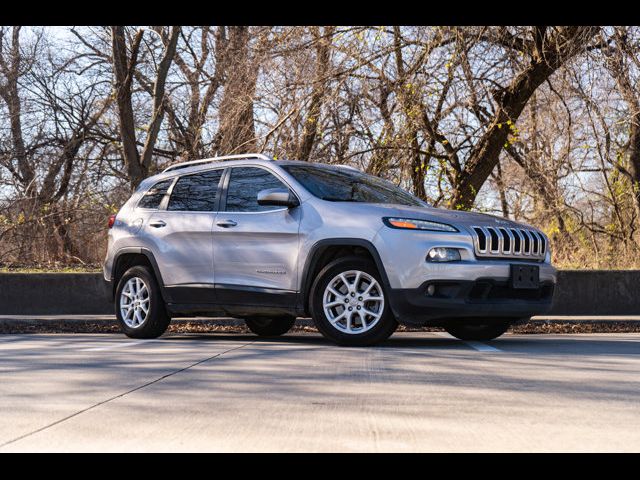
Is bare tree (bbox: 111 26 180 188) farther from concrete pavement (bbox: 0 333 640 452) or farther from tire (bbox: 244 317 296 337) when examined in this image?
concrete pavement (bbox: 0 333 640 452)

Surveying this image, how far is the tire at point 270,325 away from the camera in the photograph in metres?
11.3

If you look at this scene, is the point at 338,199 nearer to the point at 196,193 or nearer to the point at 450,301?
the point at 450,301

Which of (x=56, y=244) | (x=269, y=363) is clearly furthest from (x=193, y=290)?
(x=56, y=244)

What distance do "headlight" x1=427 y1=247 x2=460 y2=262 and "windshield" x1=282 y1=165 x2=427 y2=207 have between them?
1.21 metres

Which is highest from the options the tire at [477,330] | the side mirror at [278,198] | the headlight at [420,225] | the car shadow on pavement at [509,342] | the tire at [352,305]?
the side mirror at [278,198]

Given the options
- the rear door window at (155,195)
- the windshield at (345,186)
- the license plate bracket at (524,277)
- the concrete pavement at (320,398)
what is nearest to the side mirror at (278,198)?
the windshield at (345,186)

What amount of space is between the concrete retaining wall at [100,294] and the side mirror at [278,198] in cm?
560

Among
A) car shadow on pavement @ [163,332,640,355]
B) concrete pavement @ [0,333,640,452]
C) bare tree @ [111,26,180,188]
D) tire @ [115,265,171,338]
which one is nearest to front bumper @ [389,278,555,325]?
concrete pavement @ [0,333,640,452]

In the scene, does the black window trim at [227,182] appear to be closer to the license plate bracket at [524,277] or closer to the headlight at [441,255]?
the headlight at [441,255]

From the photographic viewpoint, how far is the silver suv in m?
8.71

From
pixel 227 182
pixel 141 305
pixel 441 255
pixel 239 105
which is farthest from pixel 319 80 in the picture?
pixel 441 255
